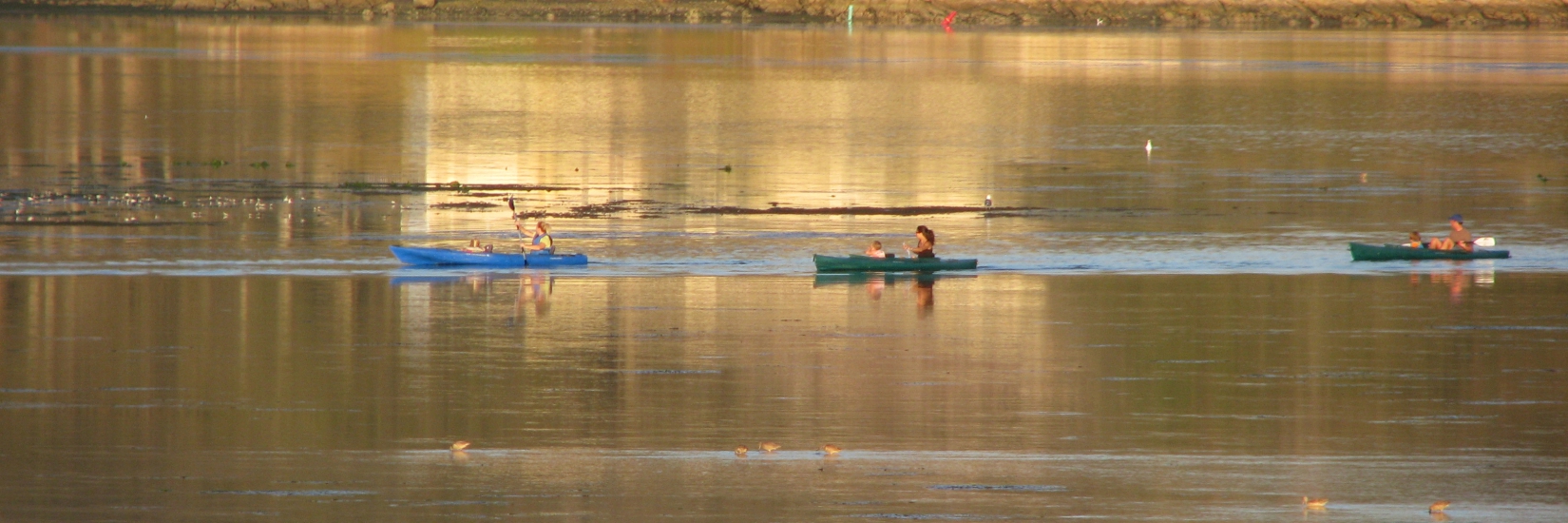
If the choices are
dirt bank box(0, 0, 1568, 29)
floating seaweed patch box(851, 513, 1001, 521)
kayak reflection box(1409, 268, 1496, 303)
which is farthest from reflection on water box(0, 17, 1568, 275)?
dirt bank box(0, 0, 1568, 29)

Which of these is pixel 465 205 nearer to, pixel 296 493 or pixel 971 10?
pixel 296 493

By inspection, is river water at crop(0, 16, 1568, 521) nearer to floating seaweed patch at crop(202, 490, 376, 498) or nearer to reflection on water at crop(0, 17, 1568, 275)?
floating seaweed patch at crop(202, 490, 376, 498)

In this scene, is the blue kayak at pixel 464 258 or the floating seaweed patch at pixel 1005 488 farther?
the blue kayak at pixel 464 258

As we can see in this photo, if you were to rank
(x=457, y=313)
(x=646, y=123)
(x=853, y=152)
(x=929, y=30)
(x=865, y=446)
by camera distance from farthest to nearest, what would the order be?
(x=929, y=30), (x=646, y=123), (x=853, y=152), (x=457, y=313), (x=865, y=446)

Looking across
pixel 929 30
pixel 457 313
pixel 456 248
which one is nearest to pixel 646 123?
pixel 456 248

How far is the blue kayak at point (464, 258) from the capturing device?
2952cm

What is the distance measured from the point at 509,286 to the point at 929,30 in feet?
366

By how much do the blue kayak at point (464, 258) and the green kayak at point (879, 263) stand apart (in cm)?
410

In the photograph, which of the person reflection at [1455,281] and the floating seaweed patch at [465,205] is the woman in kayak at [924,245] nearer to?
the person reflection at [1455,281]

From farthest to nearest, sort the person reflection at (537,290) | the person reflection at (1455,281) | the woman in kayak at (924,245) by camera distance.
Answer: the woman in kayak at (924,245) < the person reflection at (1455,281) < the person reflection at (537,290)

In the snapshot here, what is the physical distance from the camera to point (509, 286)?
2816 centimetres

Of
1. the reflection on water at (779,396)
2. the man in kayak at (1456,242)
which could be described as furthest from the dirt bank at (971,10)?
the reflection on water at (779,396)

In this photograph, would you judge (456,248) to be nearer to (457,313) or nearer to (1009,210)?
(457,313)

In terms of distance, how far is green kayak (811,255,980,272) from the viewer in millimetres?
29359
